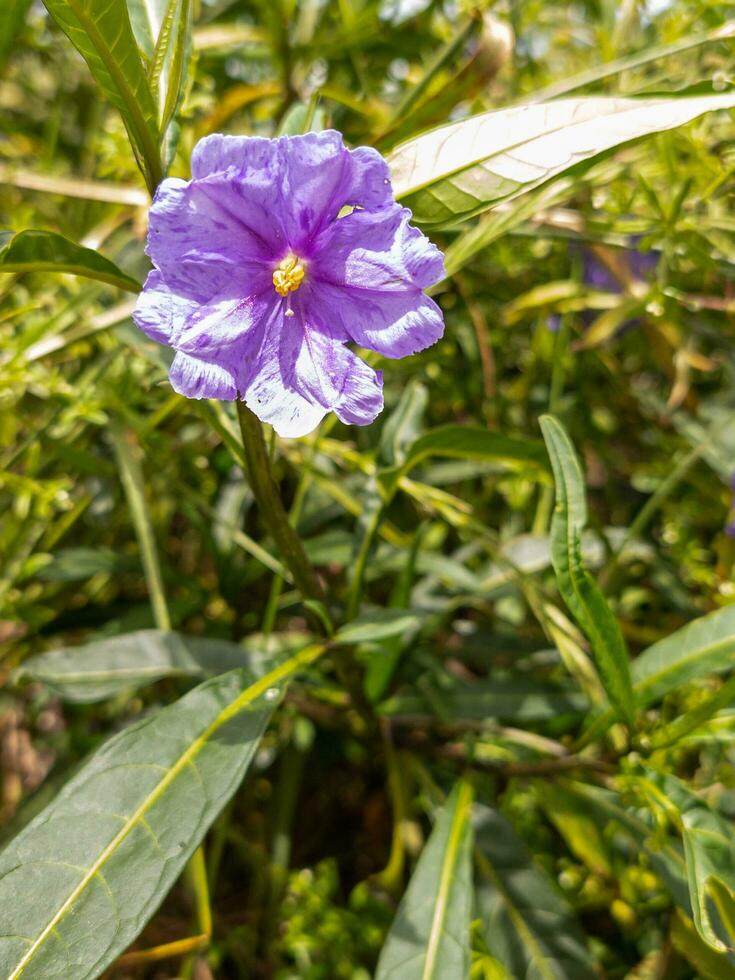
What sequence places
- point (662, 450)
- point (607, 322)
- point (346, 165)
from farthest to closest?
point (662, 450), point (607, 322), point (346, 165)

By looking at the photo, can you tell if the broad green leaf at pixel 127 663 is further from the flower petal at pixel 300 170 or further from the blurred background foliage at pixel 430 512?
the flower petal at pixel 300 170

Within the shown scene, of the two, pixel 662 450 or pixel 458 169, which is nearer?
pixel 458 169

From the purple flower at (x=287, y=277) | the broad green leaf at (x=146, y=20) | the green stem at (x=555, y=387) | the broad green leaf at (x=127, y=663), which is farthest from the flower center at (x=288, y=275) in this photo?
the green stem at (x=555, y=387)

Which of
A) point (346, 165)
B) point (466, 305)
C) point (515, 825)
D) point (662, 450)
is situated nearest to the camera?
point (346, 165)

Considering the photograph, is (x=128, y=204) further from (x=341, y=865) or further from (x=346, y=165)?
(x=341, y=865)

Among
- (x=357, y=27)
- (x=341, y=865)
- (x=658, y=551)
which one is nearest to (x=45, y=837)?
(x=341, y=865)

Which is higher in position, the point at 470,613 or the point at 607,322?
the point at 607,322

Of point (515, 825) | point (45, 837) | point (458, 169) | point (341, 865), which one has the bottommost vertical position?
point (341, 865)
